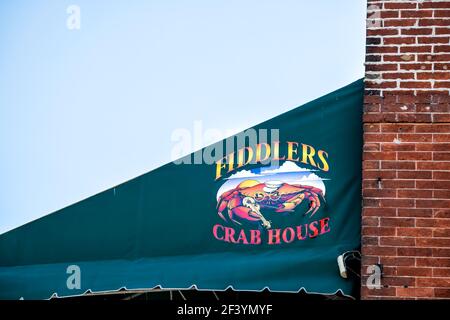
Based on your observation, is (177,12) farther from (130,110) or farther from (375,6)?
(375,6)

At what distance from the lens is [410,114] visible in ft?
15.5

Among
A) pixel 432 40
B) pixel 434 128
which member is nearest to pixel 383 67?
pixel 432 40

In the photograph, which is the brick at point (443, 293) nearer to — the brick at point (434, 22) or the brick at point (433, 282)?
the brick at point (433, 282)

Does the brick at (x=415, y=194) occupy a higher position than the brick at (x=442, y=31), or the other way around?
the brick at (x=442, y=31)

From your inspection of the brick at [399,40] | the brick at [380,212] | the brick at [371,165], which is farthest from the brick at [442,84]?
the brick at [380,212]

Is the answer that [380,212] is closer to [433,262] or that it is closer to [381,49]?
[433,262]

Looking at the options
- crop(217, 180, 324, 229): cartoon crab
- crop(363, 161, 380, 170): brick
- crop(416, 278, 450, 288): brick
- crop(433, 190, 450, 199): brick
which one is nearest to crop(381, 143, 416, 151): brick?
crop(363, 161, 380, 170): brick

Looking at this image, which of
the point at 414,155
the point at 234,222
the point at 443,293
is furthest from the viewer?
the point at 234,222

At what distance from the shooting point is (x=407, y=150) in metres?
4.70

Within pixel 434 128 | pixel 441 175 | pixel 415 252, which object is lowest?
pixel 415 252

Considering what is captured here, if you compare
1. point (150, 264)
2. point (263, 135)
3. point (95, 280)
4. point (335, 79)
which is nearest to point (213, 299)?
point (150, 264)

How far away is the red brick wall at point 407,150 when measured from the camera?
4.62 m

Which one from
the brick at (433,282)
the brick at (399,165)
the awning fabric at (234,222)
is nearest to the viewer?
the brick at (433,282)

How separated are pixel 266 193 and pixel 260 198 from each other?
0.06m
